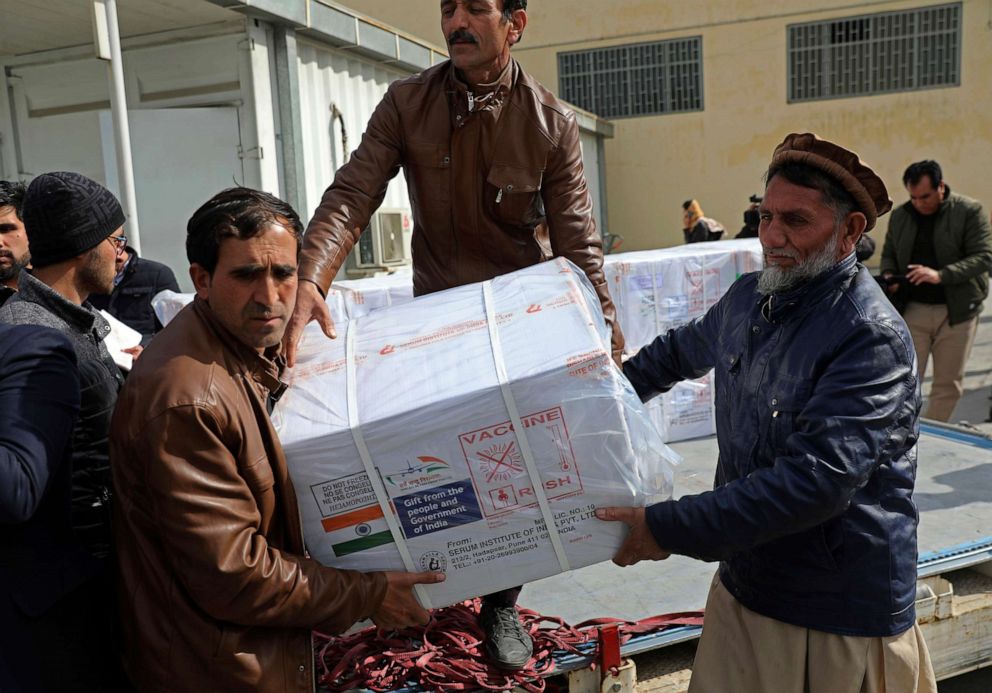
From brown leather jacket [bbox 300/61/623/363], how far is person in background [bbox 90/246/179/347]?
6.94 feet

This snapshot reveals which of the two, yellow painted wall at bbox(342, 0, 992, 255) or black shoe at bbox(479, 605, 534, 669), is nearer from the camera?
black shoe at bbox(479, 605, 534, 669)

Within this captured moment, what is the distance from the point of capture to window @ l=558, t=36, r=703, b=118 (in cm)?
1595

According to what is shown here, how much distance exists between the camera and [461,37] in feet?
7.41

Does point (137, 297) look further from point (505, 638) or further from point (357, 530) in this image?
point (357, 530)

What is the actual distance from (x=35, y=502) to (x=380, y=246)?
542 cm

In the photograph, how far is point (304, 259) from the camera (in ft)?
7.34

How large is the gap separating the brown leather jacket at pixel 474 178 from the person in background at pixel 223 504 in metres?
0.63

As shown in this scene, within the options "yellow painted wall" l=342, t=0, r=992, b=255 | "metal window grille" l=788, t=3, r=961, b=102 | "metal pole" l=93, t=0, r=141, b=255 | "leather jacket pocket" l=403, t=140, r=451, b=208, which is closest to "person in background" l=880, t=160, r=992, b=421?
"leather jacket pocket" l=403, t=140, r=451, b=208

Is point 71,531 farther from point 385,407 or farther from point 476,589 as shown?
point 476,589

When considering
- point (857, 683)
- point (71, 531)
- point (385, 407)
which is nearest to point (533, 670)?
point (857, 683)

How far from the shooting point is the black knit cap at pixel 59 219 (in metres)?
1.79

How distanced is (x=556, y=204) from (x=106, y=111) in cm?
447

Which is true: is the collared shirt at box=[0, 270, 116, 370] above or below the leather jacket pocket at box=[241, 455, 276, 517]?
above

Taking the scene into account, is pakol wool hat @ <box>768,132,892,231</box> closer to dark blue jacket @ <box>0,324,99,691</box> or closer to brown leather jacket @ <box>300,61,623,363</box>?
brown leather jacket @ <box>300,61,623,363</box>
